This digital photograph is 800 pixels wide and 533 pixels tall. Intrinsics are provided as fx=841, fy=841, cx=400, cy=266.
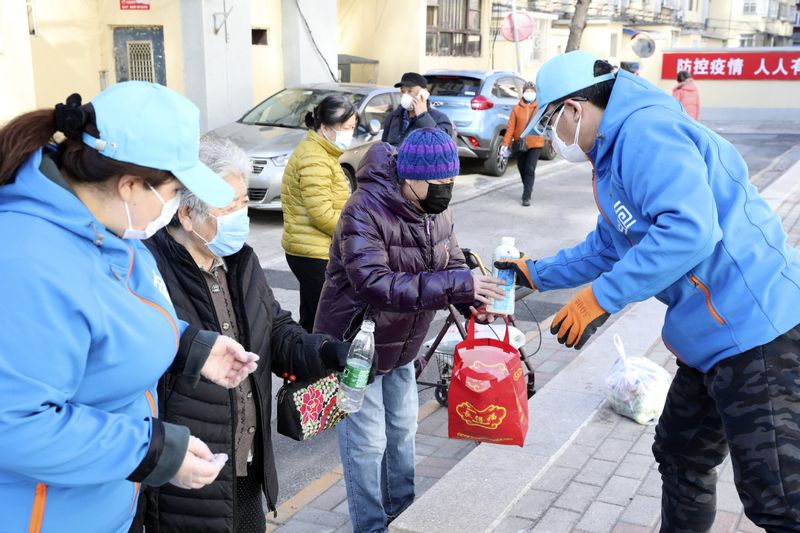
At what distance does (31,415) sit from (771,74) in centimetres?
3275

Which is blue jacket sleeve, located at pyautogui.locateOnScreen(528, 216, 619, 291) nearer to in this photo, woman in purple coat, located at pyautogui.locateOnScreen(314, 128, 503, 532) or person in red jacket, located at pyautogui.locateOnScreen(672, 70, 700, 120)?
woman in purple coat, located at pyautogui.locateOnScreen(314, 128, 503, 532)

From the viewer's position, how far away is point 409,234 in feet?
11.3

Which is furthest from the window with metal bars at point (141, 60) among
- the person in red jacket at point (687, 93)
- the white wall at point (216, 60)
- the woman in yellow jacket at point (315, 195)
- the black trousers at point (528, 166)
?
the woman in yellow jacket at point (315, 195)

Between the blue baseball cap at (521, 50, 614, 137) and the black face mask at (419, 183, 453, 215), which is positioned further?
the black face mask at (419, 183, 453, 215)

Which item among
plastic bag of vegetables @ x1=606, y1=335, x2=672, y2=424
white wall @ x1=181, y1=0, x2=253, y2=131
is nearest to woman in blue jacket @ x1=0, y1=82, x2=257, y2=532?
plastic bag of vegetables @ x1=606, y1=335, x2=672, y2=424

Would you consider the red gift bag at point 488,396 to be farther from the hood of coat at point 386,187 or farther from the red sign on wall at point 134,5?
the red sign on wall at point 134,5

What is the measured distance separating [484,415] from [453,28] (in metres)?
22.5

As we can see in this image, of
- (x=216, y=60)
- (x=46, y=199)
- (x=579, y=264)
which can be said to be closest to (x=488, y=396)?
(x=579, y=264)

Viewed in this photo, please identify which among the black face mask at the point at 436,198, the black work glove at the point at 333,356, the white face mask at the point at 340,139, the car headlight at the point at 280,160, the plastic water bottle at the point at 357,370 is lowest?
the car headlight at the point at 280,160

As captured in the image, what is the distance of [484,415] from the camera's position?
3.56m

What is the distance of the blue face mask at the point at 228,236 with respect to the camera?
9.10 feet

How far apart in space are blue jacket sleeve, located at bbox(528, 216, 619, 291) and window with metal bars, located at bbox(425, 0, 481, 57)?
20.4 meters

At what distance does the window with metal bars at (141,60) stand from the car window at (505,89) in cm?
633

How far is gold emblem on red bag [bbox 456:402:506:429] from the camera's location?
11.7ft
